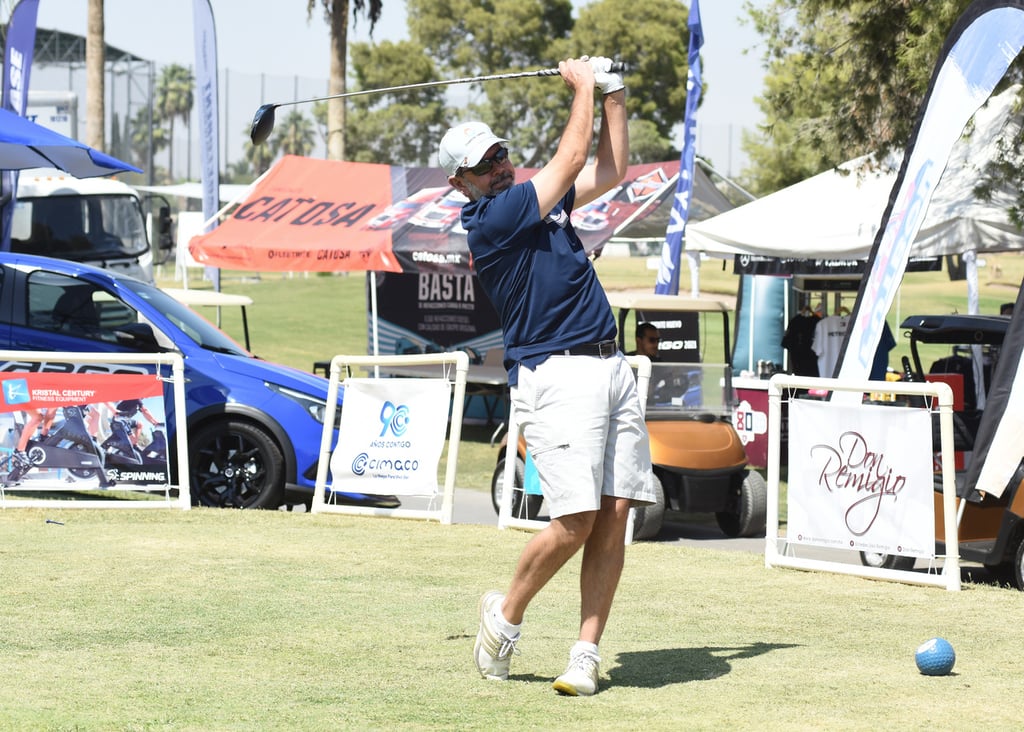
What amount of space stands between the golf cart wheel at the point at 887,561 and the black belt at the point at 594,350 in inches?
143

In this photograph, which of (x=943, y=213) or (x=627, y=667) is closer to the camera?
(x=627, y=667)

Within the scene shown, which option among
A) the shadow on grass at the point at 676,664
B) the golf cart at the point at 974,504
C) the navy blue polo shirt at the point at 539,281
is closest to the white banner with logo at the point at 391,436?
the golf cart at the point at 974,504

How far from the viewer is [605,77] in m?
5.02

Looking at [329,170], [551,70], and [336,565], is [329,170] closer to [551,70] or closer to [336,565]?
[336,565]

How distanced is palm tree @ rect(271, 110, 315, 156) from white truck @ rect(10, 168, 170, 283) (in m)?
77.5

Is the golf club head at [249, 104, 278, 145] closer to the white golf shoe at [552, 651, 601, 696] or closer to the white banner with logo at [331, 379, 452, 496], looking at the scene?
the white banner with logo at [331, 379, 452, 496]

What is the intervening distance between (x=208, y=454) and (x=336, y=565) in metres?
3.69

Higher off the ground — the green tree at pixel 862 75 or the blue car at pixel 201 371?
the green tree at pixel 862 75

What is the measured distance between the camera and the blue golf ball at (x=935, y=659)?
16.4ft

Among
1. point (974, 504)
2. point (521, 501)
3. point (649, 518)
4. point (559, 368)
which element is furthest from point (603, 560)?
point (649, 518)

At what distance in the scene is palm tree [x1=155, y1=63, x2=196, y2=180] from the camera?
103 metres

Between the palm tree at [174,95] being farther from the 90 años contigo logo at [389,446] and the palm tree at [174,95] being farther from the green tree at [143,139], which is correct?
the 90 años contigo logo at [389,446]

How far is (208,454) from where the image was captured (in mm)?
10914

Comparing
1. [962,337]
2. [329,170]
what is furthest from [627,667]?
[329,170]
